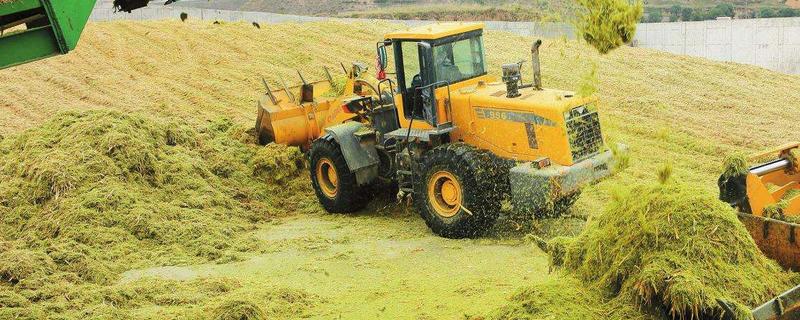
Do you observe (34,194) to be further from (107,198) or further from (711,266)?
(711,266)

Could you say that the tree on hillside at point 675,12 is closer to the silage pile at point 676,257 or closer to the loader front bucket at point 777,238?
the loader front bucket at point 777,238

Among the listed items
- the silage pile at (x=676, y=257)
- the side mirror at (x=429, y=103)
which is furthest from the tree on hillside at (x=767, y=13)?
the silage pile at (x=676, y=257)

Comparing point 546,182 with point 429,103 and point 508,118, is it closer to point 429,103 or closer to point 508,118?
point 508,118

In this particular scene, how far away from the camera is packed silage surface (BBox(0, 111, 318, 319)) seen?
9.35 meters

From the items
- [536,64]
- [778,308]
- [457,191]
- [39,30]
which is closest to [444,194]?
[457,191]

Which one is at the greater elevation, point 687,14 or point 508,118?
point 508,118

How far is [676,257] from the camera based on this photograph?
6520 millimetres

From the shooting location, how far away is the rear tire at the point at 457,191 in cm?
1059

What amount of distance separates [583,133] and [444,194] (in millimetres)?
1646

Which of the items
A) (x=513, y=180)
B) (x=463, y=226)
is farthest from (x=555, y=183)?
(x=463, y=226)

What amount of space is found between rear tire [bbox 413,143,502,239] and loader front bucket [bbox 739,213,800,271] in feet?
12.4

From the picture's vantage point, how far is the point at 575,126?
10.5 metres

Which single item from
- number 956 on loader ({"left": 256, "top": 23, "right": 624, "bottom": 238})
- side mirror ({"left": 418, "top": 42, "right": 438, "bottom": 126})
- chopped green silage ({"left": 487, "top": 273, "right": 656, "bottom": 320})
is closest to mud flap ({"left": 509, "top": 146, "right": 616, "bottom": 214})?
number 956 on loader ({"left": 256, "top": 23, "right": 624, "bottom": 238})

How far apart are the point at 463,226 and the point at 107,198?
13.1 ft
